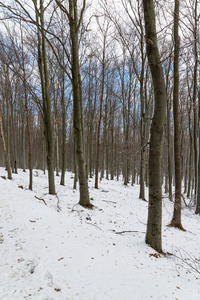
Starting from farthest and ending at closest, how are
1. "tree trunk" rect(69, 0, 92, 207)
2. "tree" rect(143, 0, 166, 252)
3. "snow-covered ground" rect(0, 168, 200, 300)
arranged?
"tree trunk" rect(69, 0, 92, 207) < "tree" rect(143, 0, 166, 252) < "snow-covered ground" rect(0, 168, 200, 300)

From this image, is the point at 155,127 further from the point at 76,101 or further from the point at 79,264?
the point at 76,101

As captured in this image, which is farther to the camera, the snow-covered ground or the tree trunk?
the tree trunk

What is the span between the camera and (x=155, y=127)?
377 cm

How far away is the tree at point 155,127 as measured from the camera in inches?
139

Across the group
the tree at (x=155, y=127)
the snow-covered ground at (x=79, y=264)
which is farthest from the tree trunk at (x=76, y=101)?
the tree at (x=155, y=127)

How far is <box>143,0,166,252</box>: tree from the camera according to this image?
3.54 metres

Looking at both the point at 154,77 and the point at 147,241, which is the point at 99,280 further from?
the point at 154,77

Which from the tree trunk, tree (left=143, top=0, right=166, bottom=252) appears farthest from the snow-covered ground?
the tree trunk

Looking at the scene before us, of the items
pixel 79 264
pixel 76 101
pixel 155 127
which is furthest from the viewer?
pixel 76 101

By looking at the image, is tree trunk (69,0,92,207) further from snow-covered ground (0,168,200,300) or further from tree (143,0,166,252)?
tree (143,0,166,252)

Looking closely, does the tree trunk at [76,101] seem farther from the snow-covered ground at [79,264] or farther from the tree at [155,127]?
the tree at [155,127]

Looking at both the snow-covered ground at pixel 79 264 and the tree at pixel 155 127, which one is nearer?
the snow-covered ground at pixel 79 264

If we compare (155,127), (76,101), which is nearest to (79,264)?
(155,127)

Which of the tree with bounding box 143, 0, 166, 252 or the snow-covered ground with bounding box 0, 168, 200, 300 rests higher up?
the tree with bounding box 143, 0, 166, 252
